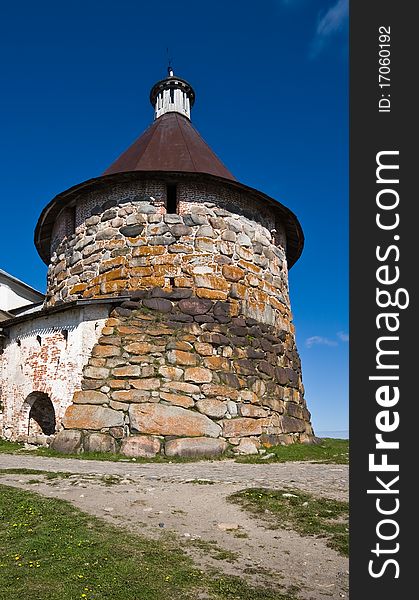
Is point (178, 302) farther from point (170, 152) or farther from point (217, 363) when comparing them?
point (170, 152)

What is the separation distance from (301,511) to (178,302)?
6740mm

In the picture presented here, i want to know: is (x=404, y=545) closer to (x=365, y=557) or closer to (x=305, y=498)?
(x=365, y=557)

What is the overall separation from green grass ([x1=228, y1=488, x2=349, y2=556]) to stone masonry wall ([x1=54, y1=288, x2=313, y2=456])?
3.88 m

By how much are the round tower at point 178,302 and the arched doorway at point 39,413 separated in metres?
1.93

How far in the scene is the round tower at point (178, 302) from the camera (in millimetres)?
9945

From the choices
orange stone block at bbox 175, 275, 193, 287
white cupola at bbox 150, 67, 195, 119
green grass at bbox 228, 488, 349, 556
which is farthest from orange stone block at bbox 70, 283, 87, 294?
green grass at bbox 228, 488, 349, 556

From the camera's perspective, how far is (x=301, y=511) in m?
5.07

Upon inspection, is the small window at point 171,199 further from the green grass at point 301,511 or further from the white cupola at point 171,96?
the green grass at point 301,511

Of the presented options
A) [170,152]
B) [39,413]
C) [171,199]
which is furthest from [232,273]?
[39,413]

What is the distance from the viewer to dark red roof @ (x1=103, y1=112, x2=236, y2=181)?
13055 millimetres

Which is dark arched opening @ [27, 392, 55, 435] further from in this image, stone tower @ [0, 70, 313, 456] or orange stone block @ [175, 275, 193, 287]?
orange stone block @ [175, 275, 193, 287]

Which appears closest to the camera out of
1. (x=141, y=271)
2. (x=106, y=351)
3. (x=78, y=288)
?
(x=106, y=351)

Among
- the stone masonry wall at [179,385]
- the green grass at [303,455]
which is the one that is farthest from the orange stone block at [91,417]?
the green grass at [303,455]

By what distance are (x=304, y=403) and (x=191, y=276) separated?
16.2 ft
